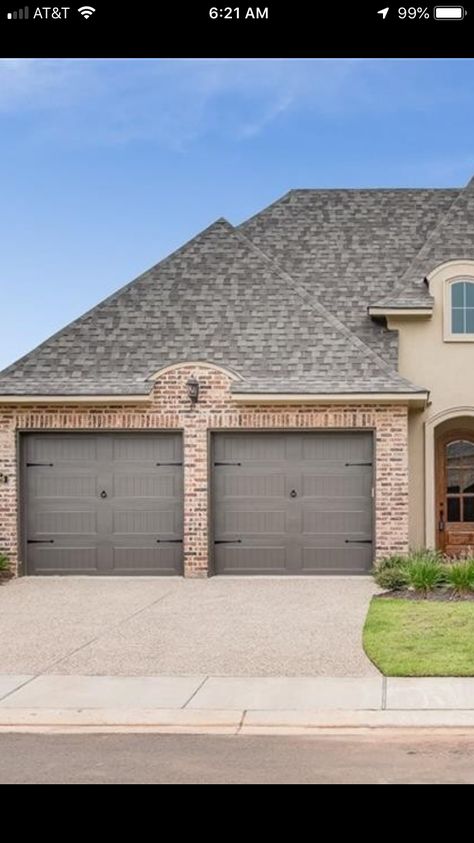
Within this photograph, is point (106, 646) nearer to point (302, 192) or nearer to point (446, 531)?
point (446, 531)

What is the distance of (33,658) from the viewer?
9617 mm

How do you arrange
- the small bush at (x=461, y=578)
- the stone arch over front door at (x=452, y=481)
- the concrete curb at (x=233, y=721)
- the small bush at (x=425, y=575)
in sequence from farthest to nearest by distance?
the stone arch over front door at (x=452, y=481) < the small bush at (x=425, y=575) < the small bush at (x=461, y=578) < the concrete curb at (x=233, y=721)

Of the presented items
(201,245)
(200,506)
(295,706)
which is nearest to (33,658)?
(295,706)

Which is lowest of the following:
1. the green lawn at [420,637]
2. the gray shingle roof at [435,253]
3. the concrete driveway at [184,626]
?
the concrete driveway at [184,626]

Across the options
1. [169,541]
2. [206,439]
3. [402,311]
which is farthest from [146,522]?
[402,311]

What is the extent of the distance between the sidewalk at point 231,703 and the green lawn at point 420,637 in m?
0.41

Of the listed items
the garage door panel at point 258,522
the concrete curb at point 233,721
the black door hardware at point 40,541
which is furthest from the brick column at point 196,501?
the concrete curb at point 233,721

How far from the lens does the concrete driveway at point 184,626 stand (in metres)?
9.22

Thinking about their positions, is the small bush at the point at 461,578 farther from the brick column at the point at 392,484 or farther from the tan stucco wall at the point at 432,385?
the tan stucco wall at the point at 432,385

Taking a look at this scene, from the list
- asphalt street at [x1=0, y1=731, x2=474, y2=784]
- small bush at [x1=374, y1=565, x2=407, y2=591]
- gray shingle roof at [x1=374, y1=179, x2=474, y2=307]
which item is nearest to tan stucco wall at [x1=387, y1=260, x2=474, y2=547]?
gray shingle roof at [x1=374, y1=179, x2=474, y2=307]

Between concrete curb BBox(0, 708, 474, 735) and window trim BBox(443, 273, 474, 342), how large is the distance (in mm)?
11369

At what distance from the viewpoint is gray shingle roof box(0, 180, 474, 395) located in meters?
16.2

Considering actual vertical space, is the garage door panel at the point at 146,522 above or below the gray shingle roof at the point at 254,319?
below
